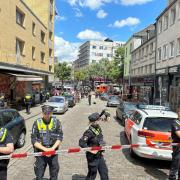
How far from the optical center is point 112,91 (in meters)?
66.9

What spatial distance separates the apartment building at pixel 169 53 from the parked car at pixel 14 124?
15.4 meters

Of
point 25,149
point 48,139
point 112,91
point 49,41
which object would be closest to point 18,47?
point 49,41

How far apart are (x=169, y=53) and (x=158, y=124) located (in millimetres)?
20726

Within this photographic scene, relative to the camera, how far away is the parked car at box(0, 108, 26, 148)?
29.1 ft

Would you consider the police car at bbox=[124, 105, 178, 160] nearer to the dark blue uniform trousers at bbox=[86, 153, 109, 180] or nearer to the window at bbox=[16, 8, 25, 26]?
the dark blue uniform trousers at bbox=[86, 153, 109, 180]

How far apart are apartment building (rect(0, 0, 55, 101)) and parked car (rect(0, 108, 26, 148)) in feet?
38.0

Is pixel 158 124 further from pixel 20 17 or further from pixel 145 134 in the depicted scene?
pixel 20 17

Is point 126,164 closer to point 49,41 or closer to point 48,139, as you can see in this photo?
point 48,139

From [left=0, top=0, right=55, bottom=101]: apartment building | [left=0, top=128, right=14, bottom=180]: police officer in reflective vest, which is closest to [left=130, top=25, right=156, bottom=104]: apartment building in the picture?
[left=0, top=0, right=55, bottom=101]: apartment building

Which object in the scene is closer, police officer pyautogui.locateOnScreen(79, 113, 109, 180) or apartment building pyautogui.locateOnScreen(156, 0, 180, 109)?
police officer pyautogui.locateOnScreen(79, 113, 109, 180)

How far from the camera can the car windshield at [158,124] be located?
8.16 metres

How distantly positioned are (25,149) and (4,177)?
5418 millimetres

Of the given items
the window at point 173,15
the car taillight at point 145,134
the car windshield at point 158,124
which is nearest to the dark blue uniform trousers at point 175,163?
the car taillight at point 145,134

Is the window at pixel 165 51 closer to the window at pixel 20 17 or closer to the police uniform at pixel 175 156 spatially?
the window at pixel 20 17
